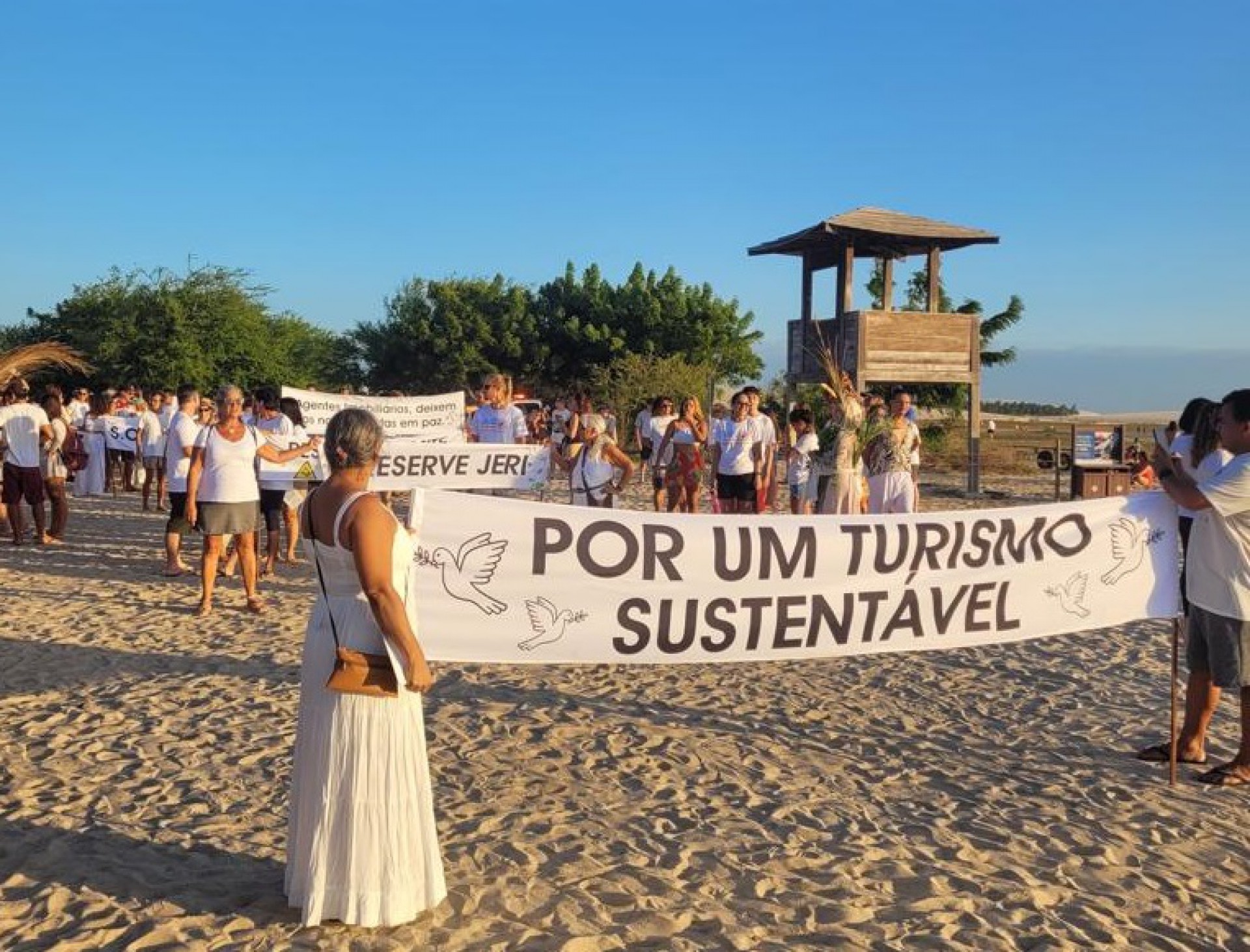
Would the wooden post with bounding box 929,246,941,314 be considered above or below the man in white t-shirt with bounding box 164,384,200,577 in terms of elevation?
above

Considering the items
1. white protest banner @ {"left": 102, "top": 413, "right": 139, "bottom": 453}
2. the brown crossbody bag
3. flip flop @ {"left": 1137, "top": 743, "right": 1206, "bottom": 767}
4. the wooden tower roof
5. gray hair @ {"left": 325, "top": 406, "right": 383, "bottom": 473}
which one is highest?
the wooden tower roof

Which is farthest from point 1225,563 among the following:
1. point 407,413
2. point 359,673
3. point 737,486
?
point 407,413

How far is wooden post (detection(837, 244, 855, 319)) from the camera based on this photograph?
22.7 metres

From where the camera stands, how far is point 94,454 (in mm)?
18641

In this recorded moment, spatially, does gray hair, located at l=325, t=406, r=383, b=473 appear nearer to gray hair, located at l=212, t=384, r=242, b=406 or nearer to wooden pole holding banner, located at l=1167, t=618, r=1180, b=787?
wooden pole holding banner, located at l=1167, t=618, r=1180, b=787

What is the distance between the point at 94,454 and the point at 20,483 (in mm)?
6434

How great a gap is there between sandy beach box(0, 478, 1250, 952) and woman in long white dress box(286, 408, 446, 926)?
0.19m

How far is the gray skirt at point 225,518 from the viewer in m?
9.02

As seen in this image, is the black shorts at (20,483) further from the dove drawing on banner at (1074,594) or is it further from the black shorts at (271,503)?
the dove drawing on banner at (1074,594)

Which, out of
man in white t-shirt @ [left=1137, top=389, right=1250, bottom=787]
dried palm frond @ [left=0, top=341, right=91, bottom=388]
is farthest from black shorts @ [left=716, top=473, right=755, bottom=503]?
dried palm frond @ [left=0, top=341, right=91, bottom=388]

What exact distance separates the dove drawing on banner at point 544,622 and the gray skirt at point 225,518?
201 inches

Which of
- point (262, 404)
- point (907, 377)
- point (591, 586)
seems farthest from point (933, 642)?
point (907, 377)

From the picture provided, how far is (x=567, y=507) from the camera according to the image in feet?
16.1

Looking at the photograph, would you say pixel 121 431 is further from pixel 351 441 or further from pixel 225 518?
pixel 351 441
